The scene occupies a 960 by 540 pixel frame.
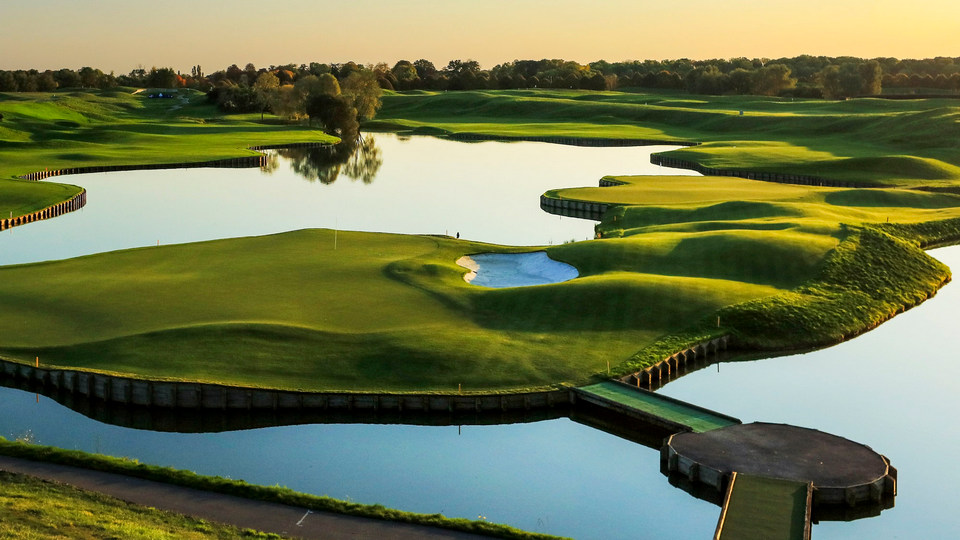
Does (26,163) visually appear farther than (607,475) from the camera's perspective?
Yes

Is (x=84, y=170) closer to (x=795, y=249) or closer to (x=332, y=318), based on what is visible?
(x=332, y=318)

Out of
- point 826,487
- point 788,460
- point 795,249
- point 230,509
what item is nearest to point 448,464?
point 230,509

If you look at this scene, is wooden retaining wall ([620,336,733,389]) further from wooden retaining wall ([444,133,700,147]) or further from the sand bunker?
wooden retaining wall ([444,133,700,147])

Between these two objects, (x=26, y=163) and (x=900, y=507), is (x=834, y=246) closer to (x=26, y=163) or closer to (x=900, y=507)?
(x=900, y=507)

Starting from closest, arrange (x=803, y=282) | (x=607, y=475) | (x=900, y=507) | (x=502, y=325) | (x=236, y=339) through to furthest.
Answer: (x=900, y=507)
(x=607, y=475)
(x=236, y=339)
(x=502, y=325)
(x=803, y=282)

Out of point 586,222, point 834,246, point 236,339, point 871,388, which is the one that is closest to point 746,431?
point 871,388

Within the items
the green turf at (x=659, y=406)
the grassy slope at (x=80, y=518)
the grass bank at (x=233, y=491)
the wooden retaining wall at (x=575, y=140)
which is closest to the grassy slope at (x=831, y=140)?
the wooden retaining wall at (x=575, y=140)
